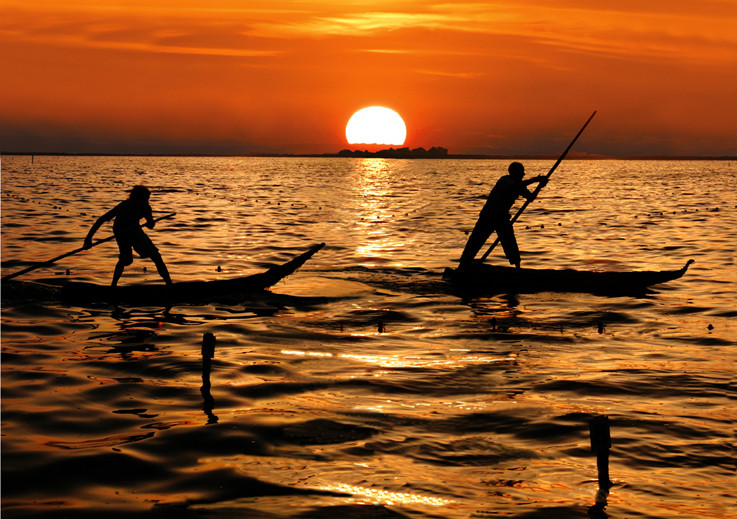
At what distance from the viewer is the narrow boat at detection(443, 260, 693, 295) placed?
54.3 ft

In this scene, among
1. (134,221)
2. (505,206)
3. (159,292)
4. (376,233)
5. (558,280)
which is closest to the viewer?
(134,221)

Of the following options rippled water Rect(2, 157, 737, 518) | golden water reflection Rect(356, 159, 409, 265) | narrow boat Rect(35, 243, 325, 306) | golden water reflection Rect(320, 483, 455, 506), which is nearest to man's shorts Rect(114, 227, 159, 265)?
narrow boat Rect(35, 243, 325, 306)

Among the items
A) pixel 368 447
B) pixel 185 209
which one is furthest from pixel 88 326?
pixel 185 209

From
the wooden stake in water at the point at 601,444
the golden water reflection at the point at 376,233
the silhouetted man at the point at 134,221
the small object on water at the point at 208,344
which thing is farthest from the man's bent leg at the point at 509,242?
the wooden stake in water at the point at 601,444

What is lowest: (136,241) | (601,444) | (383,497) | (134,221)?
(383,497)

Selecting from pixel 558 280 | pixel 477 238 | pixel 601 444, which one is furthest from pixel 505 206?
pixel 601 444

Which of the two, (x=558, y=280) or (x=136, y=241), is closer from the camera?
(x=136, y=241)

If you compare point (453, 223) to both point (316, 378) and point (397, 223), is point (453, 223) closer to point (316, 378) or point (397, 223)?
point (397, 223)

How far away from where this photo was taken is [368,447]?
7.90m

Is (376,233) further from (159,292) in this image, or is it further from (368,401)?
(368,401)

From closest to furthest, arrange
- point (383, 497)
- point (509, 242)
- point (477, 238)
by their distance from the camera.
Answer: point (383, 497)
point (509, 242)
point (477, 238)

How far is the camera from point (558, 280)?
16688 mm

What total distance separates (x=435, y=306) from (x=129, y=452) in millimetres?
9023

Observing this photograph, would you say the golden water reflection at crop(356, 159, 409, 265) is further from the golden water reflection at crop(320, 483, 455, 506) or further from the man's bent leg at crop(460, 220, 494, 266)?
the golden water reflection at crop(320, 483, 455, 506)
